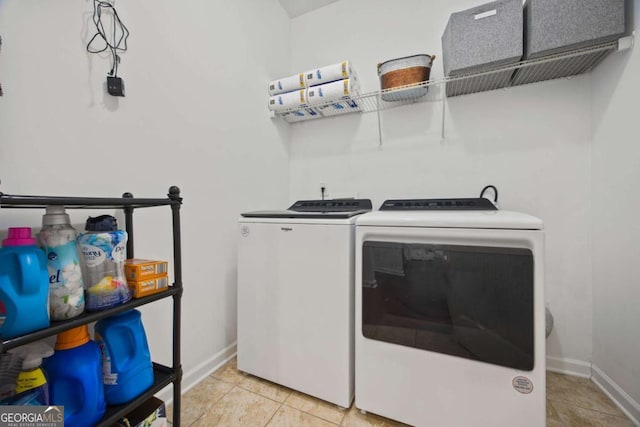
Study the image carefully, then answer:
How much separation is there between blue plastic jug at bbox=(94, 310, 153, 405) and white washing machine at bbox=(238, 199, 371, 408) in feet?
1.92

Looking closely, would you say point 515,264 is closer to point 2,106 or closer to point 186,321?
point 186,321

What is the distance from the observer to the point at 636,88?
1.08 m

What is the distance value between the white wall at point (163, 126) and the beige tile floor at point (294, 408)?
0.21 meters

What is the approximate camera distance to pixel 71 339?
686mm

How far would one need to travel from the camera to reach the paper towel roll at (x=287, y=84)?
180cm

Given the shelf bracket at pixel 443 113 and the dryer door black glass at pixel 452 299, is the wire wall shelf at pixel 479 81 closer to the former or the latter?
the shelf bracket at pixel 443 113

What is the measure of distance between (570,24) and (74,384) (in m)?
2.34

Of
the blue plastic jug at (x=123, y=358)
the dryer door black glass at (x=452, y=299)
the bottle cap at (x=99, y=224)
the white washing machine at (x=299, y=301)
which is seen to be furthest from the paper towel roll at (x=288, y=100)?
the blue plastic jug at (x=123, y=358)

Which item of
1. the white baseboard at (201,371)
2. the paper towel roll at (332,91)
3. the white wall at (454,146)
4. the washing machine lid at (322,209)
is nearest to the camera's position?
the white baseboard at (201,371)

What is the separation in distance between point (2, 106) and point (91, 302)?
658mm

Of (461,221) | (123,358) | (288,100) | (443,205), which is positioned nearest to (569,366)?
(443,205)

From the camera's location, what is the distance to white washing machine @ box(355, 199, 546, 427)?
0.89m

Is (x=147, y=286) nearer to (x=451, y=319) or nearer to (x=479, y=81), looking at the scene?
(x=451, y=319)

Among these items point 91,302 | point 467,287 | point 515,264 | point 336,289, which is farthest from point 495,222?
point 91,302
